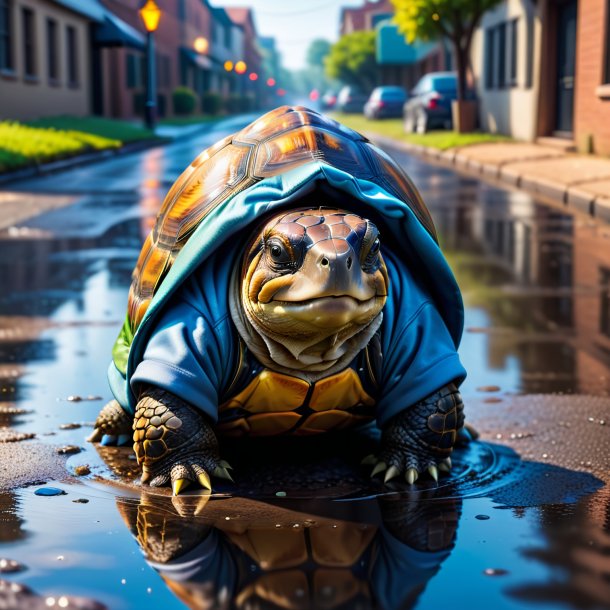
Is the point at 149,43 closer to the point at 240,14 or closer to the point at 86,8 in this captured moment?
the point at 86,8

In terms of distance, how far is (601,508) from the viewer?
310cm

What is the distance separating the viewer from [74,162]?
2047 cm

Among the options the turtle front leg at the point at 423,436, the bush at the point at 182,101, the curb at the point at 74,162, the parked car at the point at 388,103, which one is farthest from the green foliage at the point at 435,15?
the turtle front leg at the point at 423,436

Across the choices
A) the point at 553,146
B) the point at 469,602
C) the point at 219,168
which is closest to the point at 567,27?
the point at 553,146

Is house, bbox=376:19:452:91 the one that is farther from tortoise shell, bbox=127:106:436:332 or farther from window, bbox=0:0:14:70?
tortoise shell, bbox=127:106:436:332

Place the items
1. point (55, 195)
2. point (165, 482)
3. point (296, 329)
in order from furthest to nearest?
point (55, 195) < point (165, 482) < point (296, 329)

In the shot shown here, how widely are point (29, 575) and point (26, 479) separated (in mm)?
889

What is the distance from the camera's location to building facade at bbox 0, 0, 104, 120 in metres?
27.3

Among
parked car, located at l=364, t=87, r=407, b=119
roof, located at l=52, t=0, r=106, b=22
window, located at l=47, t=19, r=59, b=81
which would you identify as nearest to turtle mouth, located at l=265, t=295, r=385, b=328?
roof, located at l=52, t=0, r=106, b=22

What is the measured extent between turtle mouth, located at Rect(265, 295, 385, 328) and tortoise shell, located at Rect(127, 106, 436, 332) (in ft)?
2.10

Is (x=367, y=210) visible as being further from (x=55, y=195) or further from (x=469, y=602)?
(x=55, y=195)

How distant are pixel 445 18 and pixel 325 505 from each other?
83.9ft

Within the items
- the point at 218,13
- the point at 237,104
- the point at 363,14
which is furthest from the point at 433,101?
the point at 363,14

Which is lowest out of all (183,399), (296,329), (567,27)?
(183,399)
